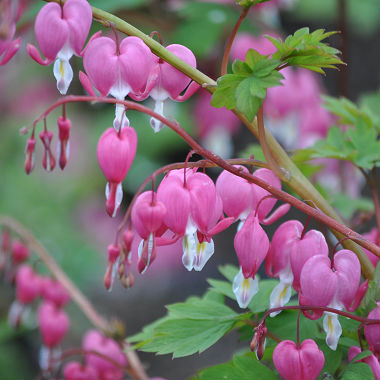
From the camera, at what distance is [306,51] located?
867 millimetres

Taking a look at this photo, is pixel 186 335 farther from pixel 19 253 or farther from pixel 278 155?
pixel 19 253

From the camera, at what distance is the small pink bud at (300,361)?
2.86ft

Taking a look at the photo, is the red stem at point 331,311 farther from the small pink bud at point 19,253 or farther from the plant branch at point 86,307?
the small pink bud at point 19,253

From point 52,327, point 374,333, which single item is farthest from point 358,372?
point 52,327

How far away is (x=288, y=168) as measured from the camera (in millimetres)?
957

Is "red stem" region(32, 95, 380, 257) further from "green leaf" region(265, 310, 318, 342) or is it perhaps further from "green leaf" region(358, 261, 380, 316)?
"green leaf" region(265, 310, 318, 342)

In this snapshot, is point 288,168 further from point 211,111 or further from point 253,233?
point 211,111

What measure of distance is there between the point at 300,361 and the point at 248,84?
39 centimetres

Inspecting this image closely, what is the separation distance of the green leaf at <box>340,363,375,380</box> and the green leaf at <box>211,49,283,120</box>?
38cm

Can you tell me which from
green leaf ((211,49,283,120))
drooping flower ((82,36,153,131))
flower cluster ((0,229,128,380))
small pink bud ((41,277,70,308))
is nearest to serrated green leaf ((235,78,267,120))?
green leaf ((211,49,283,120))

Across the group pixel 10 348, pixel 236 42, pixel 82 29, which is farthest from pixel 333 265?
pixel 10 348

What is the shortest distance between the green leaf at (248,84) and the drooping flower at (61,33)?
20 cm

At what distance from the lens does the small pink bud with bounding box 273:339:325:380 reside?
2.86 ft

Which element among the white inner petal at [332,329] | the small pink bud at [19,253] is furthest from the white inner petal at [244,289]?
the small pink bud at [19,253]
